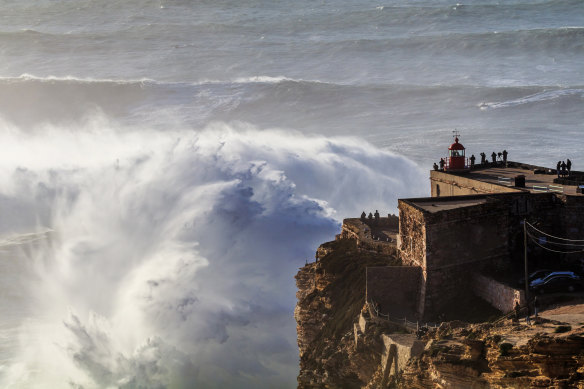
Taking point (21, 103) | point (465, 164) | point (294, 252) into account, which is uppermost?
point (21, 103)

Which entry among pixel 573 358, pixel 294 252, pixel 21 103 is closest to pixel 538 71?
pixel 21 103

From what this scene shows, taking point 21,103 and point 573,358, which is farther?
point 21,103

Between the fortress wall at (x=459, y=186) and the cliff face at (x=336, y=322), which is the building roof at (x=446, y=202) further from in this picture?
the cliff face at (x=336, y=322)

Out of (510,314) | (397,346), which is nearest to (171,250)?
(397,346)

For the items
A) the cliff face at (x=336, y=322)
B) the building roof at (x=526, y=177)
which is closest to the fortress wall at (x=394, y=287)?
the cliff face at (x=336, y=322)

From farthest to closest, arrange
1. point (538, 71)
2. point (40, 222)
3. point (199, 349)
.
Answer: point (538, 71) < point (40, 222) < point (199, 349)

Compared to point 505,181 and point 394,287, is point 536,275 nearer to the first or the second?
point 394,287

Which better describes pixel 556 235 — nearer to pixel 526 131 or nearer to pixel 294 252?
pixel 294 252

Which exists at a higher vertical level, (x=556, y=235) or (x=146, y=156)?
(x=146, y=156)
